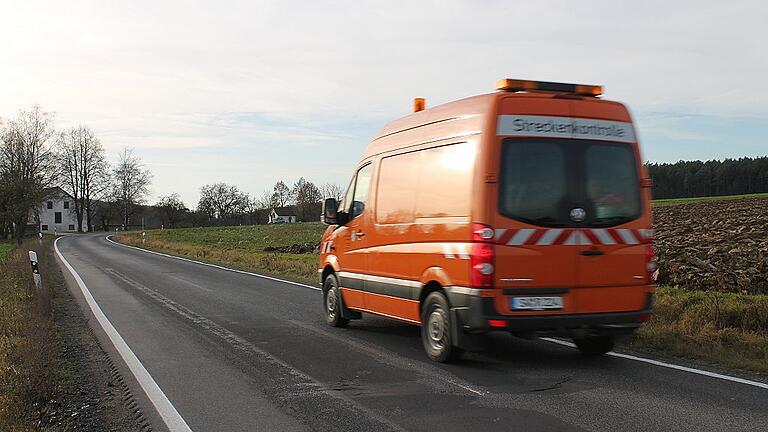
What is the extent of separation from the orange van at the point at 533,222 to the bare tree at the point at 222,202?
3694 inches

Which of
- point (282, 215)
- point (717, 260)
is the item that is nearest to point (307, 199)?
point (282, 215)

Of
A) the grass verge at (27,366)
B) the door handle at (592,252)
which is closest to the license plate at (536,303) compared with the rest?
the door handle at (592,252)

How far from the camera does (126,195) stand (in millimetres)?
87500

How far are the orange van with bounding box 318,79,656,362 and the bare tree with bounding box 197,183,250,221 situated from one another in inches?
3694

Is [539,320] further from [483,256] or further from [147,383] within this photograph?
[147,383]

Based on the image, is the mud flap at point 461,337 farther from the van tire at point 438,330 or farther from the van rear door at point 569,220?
the van rear door at point 569,220

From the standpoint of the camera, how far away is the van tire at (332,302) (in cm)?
989

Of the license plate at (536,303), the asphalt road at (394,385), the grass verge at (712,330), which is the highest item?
the license plate at (536,303)

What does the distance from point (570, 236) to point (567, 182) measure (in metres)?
0.53

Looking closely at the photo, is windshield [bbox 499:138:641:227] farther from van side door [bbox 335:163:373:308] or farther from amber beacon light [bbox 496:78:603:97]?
van side door [bbox 335:163:373:308]

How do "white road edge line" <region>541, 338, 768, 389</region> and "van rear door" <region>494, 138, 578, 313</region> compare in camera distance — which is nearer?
"white road edge line" <region>541, 338, 768, 389</region>

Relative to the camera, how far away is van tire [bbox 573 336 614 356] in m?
7.50

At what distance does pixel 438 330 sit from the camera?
7.30m

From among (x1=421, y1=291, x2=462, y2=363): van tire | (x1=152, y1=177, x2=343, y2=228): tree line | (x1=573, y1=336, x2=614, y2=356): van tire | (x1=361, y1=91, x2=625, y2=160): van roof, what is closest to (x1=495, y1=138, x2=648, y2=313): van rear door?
(x1=361, y1=91, x2=625, y2=160): van roof
